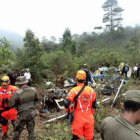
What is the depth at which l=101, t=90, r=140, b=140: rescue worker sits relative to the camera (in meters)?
1.13

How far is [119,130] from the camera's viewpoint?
3.84 ft

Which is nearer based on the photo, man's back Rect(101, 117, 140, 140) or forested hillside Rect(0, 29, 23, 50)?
man's back Rect(101, 117, 140, 140)

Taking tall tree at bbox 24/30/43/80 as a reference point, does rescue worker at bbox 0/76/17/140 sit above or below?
below

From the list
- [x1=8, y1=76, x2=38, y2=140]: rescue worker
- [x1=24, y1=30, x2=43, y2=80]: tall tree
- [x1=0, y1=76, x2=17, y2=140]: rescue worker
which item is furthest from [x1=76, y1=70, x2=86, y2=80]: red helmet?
[x1=24, y1=30, x2=43, y2=80]: tall tree

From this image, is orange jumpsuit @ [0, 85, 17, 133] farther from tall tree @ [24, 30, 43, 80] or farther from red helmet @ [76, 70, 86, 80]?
tall tree @ [24, 30, 43, 80]

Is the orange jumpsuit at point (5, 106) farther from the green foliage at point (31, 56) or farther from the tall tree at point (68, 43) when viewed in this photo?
the tall tree at point (68, 43)

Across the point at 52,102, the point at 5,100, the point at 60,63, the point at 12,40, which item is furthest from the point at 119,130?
the point at 60,63

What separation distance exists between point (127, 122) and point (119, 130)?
3.6 inches

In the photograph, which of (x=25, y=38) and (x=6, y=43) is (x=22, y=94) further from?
(x=25, y=38)

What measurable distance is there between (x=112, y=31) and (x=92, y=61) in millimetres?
29030

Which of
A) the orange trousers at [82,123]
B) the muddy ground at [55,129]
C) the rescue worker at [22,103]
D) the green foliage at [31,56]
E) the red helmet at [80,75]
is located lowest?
the muddy ground at [55,129]

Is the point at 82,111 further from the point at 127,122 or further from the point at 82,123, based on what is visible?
the point at 127,122

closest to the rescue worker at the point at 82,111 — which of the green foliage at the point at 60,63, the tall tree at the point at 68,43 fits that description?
the green foliage at the point at 60,63

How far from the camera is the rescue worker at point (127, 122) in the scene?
113 cm
